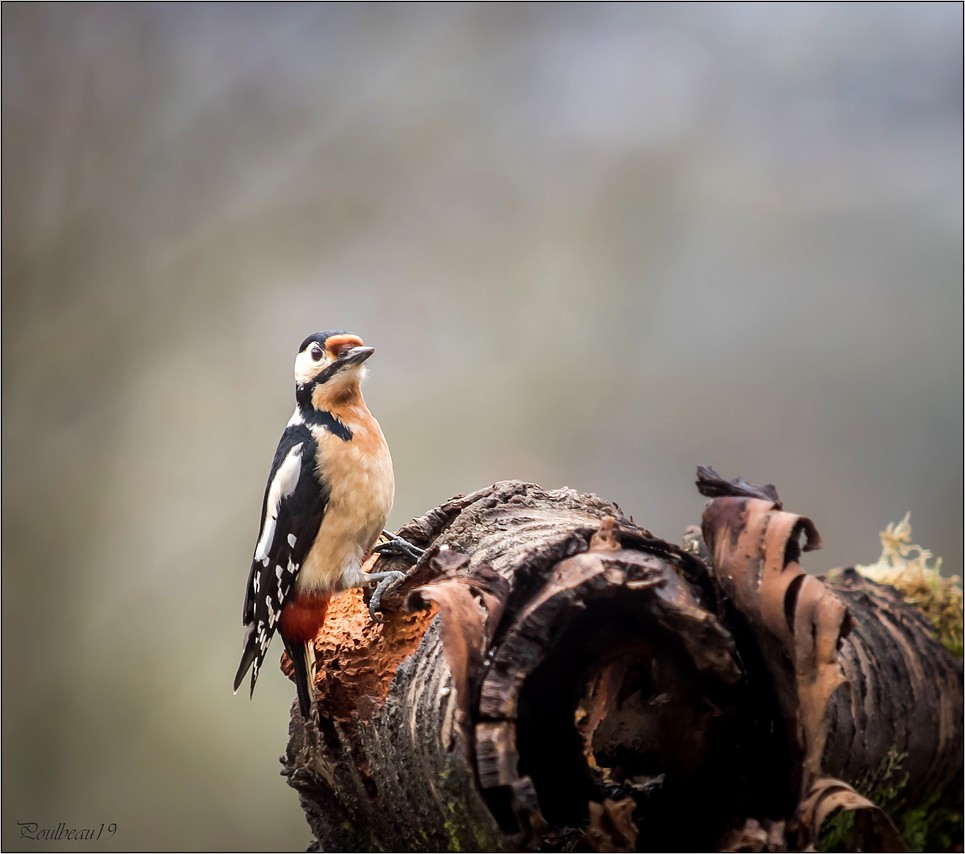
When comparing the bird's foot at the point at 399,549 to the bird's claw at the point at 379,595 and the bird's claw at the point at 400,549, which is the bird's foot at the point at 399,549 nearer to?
the bird's claw at the point at 400,549

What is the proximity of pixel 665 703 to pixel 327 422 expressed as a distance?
2.20 feet

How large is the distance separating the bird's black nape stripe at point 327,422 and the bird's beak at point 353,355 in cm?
9

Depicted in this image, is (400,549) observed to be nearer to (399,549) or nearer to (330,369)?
(399,549)

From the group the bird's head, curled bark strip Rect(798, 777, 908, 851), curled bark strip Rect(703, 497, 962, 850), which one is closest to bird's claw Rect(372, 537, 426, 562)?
the bird's head

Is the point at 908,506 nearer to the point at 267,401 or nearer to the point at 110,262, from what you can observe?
the point at 267,401

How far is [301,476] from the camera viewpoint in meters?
1.21

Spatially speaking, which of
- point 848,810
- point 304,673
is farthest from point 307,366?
point 848,810

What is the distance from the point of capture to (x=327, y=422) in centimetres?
125

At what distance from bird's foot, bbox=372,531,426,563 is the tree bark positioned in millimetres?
255

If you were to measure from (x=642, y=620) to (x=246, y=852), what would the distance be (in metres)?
1.03

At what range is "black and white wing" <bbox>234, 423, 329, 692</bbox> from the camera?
1.18m

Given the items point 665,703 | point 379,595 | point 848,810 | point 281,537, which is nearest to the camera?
point 848,810

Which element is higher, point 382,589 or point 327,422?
point 327,422

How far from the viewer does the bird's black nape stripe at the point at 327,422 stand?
1236 mm
